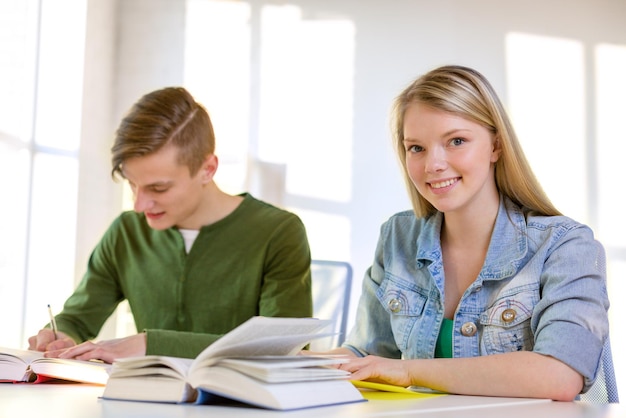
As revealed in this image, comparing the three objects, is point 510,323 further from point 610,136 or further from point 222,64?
point 222,64

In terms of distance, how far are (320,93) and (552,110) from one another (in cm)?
111

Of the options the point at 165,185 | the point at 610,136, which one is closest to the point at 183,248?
the point at 165,185

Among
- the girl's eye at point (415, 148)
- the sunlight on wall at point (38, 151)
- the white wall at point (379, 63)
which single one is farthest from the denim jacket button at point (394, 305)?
the white wall at point (379, 63)

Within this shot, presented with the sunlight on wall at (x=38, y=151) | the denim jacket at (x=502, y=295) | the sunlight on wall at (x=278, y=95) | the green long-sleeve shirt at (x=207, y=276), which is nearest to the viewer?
the denim jacket at (x=502, y=295)

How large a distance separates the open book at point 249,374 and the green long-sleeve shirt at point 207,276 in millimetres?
808

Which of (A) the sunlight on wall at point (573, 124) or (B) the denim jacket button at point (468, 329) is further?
(A) the sunlight on wall at point (573, 124)

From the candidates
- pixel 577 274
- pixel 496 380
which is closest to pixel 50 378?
pixel 496 380

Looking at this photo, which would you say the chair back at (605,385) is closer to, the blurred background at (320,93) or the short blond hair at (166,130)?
the short blond hair at (166,130)

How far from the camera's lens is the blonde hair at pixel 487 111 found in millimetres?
1659

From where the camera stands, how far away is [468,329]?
1.61 m

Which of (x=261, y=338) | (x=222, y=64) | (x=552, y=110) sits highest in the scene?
(x=222, y=64)

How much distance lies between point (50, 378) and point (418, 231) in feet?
2.62

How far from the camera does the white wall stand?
4016mm

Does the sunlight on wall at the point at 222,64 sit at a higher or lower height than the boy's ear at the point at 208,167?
higher
